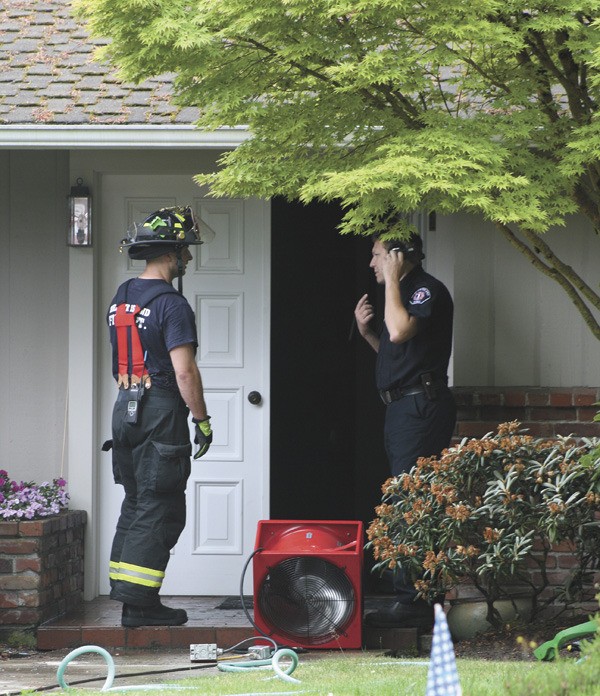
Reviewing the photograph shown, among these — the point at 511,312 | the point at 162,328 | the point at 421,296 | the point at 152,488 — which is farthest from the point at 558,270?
the point at 152,488

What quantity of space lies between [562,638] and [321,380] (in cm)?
457

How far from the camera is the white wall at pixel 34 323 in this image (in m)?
7.82

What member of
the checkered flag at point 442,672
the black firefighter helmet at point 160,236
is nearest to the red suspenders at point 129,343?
the black firefighter helmet at point 160,236

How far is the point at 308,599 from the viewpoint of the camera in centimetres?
622

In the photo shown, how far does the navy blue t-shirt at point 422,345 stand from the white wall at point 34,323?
7.76ft

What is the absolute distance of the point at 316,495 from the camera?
9.68m

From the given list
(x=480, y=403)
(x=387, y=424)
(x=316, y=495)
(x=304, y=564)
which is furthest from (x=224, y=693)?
(x=316, y=495)

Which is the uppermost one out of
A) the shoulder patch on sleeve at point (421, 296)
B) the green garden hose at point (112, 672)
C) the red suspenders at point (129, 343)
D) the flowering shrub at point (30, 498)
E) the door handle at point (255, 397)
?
the shoulder patch on sleeve at point (421, 296)

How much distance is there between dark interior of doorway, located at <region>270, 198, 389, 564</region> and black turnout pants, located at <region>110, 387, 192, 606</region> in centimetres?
287

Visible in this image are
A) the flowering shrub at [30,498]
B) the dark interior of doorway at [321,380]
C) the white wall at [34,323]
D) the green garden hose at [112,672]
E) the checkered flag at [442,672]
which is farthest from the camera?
the dark interior of doorway at [321,380]

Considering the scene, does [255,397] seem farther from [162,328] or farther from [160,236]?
[160,236]

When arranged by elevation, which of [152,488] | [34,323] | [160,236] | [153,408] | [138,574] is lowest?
[138,574]

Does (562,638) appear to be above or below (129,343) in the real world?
below

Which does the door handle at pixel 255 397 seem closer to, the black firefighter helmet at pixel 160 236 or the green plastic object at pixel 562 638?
the black firefighter helmet at pixel 160 236
